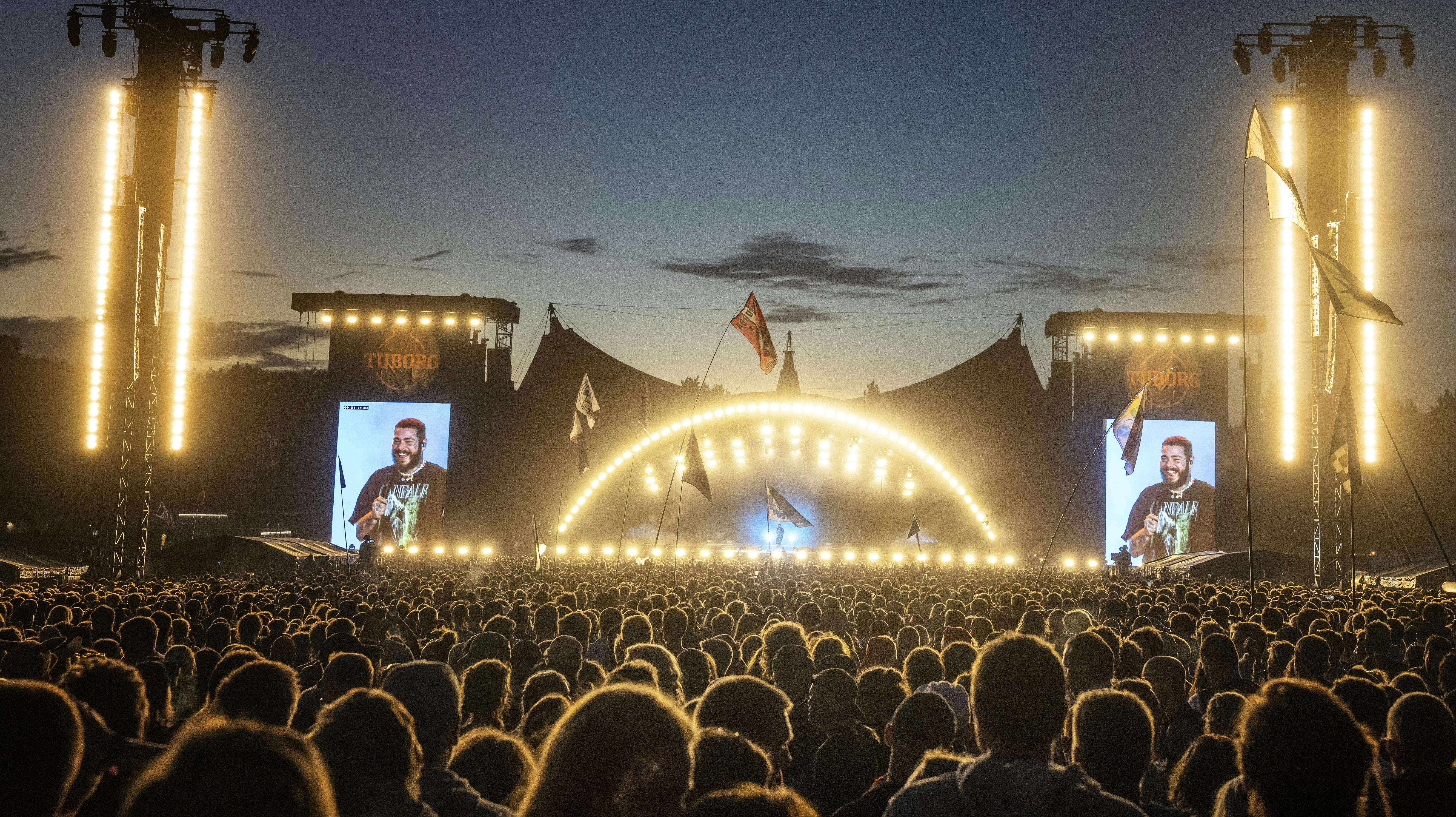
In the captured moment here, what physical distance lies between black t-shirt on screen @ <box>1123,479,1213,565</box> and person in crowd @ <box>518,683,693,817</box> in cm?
4896

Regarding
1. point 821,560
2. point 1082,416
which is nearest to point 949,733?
point 821,560

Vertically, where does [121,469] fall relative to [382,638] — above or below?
above

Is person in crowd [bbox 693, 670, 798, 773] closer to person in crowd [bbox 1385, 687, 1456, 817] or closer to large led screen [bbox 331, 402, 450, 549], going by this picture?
person in crowd [bbox 1385, 687, 1456, 817]

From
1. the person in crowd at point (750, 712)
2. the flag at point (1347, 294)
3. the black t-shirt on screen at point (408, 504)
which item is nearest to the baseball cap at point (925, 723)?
the person in crowd at point (750, 712)

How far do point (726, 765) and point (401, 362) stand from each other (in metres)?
51.2

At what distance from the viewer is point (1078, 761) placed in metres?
4.02

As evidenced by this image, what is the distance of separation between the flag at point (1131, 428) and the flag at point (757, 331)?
1140cm

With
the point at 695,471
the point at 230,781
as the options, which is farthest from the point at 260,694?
the point at 695,471

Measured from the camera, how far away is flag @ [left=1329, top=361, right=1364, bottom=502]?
20.2 meters

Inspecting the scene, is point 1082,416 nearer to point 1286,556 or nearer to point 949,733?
point 1286,556

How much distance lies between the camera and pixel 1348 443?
2048 centimetres

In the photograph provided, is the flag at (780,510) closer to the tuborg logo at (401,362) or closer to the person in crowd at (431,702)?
the person in crowd at (431,702)

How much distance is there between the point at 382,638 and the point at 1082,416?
45.1 meters

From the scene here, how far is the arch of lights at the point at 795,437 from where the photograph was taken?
5347cm
